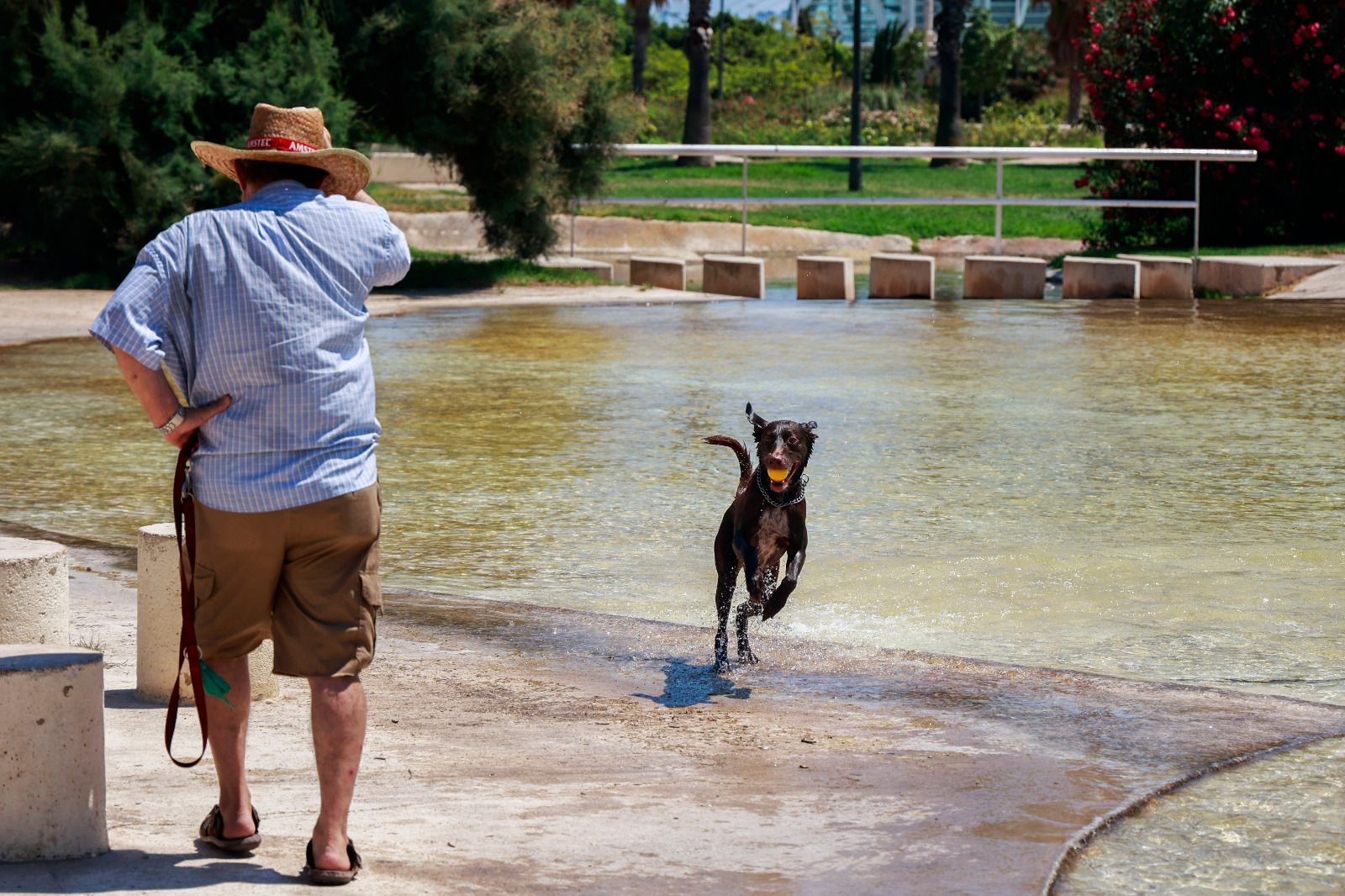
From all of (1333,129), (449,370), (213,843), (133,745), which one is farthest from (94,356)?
(1333,129)

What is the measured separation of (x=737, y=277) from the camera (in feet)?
74.2

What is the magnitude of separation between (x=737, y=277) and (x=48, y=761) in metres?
18.7

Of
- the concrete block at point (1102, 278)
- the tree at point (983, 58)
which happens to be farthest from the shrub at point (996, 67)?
the concrete block at point (1102, 278)

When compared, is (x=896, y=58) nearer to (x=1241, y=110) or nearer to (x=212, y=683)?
(x=1241, y=110)

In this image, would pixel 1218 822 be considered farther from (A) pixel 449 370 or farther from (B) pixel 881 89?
(B) pixel 881 89

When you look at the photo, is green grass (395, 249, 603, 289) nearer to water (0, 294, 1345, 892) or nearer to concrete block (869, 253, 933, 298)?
concrete block (869, 253, 933, 298)

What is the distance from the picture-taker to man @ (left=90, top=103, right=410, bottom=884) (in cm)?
418

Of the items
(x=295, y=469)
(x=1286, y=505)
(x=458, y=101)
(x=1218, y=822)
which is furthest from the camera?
(x=458, y=101)

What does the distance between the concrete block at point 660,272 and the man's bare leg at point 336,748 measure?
19.1 meters

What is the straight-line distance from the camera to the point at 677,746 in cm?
532

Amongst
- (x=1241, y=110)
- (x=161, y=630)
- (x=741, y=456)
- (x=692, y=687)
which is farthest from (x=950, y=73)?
(x=161, y=630)

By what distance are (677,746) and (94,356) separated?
1179 centimetres

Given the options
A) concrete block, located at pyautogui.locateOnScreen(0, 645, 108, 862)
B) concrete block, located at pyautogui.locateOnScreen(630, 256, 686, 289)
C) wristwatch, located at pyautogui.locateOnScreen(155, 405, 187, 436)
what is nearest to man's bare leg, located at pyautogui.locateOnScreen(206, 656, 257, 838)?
concrete block, located at pyautogui.locateOnScreen(0, 645, 108, 862)

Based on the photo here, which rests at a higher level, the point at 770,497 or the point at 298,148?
the point at 298,148
